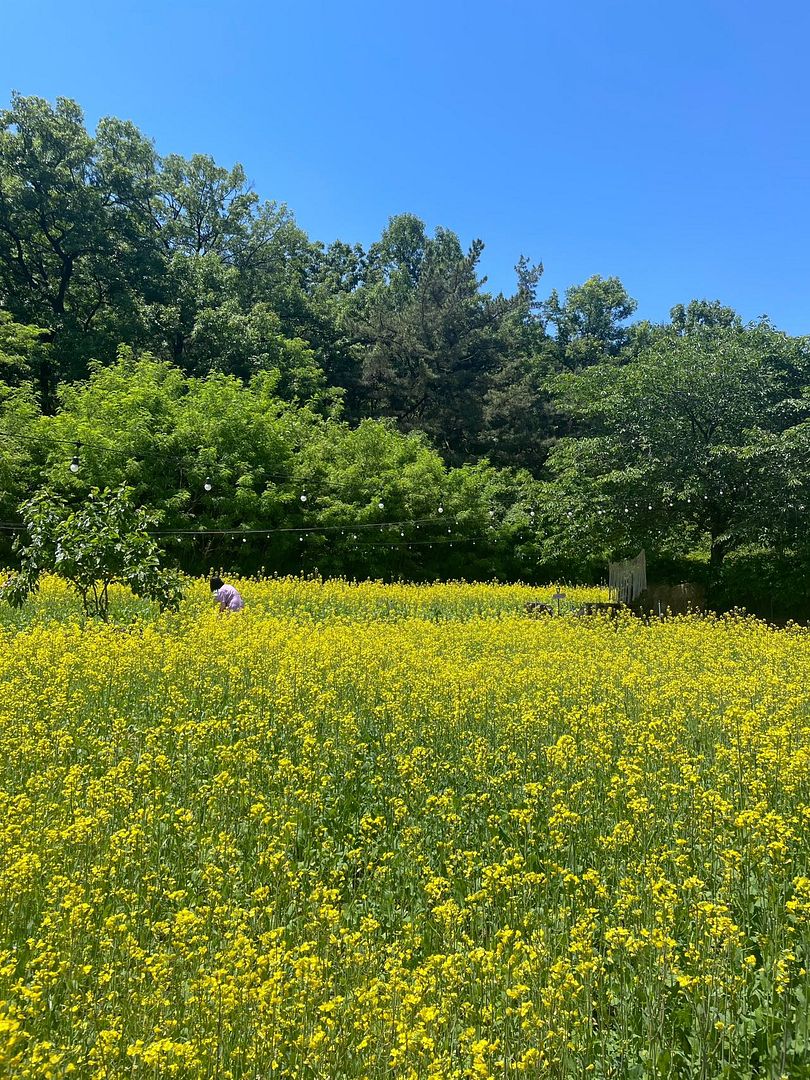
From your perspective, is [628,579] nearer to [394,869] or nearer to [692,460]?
[692,460]

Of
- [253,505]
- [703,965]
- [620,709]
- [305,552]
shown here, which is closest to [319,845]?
[703,965]

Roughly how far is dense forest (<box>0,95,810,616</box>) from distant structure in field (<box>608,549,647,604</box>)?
2.11 meters

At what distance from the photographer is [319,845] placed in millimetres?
3795

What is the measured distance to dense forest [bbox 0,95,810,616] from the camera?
65.6ft

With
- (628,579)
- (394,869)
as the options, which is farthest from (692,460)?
(394,869)

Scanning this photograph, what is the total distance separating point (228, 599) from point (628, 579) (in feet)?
41.1

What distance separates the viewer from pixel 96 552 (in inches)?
359

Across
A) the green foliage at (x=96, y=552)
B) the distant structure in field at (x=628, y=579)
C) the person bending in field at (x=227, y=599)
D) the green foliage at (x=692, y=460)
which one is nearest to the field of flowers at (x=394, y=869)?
the green foliage at (x=96, y=552)

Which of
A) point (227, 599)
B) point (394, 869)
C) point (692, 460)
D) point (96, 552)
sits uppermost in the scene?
point (692, 460)

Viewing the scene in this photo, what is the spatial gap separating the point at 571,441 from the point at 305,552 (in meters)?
10.6

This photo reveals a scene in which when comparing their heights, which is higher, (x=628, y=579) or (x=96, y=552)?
(x=96, y=552)

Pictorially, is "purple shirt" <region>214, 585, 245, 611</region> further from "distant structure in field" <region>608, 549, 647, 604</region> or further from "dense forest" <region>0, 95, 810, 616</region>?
"distant structure in field" <region>608, 549, 647, 604</region>

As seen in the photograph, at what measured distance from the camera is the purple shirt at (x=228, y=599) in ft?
33.4

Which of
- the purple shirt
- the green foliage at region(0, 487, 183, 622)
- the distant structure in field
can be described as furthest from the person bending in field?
the distant structure in field
